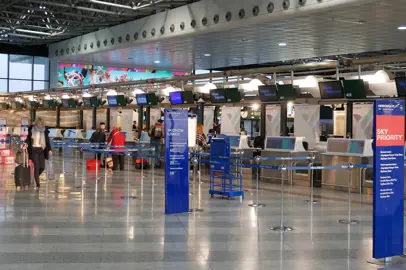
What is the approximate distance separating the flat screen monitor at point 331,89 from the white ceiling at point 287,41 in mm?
1785

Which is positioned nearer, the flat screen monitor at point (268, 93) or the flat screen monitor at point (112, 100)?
the flat screen monitor at point (268, 93)

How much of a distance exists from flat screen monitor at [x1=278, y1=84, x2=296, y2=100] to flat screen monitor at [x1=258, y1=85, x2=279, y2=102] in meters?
0.23

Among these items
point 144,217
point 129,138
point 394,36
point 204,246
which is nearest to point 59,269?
point 204,246

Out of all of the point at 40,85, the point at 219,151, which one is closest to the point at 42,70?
the point at 40,85

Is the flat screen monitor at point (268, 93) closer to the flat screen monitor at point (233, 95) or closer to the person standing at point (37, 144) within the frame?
the flat screen monitor at point (233, 95)

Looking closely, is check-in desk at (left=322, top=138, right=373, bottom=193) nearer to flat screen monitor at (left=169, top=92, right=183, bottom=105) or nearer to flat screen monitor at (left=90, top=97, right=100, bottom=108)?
flat screen monitor at (left=169, top=92, right=183, bottom=105)

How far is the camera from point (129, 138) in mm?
27672

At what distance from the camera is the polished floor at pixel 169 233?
281 inches

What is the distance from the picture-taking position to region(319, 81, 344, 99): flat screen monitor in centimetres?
1641

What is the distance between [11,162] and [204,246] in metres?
16.9

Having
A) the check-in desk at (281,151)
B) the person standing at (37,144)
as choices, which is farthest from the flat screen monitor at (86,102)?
the person standing at (37,144)

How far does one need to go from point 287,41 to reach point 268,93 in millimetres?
3366

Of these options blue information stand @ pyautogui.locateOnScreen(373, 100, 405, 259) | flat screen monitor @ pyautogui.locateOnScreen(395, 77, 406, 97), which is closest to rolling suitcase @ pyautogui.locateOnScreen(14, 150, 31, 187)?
flat screen monitor @ pyautogui.locateOnScreen(395, 77, 406, 97)

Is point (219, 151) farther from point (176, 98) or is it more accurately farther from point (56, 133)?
point (56, 133)
